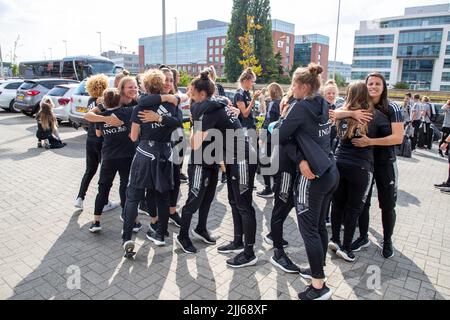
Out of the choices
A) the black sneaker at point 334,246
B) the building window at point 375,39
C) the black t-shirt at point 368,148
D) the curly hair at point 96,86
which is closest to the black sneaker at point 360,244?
the black sneaker at point 334,246

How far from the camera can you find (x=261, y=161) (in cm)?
737

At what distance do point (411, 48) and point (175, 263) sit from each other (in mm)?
92007

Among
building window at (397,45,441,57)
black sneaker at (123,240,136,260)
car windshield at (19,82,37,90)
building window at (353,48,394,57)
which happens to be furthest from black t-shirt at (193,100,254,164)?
building window at (353,48,394,57)

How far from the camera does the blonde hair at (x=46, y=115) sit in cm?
959

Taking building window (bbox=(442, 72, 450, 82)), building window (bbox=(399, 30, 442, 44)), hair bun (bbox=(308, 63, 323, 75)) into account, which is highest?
building window (bbox=(399, 30, 442, 44))

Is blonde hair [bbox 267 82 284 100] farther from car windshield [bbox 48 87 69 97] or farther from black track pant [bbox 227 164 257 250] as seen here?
car windshield [bbox 48 87 69 97]

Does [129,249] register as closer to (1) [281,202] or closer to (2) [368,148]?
(1) [281,202]

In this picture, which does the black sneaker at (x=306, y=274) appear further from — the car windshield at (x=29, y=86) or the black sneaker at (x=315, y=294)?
the car windshield at (x=29, y=86)

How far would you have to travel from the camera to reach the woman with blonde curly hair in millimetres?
4625

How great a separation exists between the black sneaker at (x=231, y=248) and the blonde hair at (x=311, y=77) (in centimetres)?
210

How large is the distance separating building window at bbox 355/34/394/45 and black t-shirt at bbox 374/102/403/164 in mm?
91997
